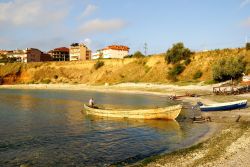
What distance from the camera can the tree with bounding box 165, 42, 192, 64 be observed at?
98.9 meters

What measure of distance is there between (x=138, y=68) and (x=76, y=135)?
270ft

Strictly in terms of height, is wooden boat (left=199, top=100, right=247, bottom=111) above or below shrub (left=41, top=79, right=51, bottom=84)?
below

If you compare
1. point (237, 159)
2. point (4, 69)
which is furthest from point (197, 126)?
point (4, 69)

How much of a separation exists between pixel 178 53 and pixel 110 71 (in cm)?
2812

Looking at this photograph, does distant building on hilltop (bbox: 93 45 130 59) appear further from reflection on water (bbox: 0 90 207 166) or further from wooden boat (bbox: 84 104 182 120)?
reflection on water (bbox: 0 90 207 166)

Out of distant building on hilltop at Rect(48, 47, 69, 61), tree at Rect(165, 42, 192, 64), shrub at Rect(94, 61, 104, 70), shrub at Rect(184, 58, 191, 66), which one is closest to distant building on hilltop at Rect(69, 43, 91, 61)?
distant building on hilltop at Rect(48, 47, 69, 61)

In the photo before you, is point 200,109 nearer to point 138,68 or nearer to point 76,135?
point 76,135

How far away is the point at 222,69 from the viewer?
7269 centimetres

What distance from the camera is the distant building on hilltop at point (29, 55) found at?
18600cm

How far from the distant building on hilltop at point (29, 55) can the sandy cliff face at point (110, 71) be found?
132 feet

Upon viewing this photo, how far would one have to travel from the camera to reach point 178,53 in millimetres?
99125

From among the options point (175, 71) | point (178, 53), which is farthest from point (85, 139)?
point (178, 53)

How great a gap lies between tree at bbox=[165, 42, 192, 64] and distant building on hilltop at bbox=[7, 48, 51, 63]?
108 m

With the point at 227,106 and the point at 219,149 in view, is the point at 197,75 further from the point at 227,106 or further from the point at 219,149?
the point at 219,149
